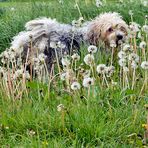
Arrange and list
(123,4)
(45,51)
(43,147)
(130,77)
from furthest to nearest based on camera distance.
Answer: (123,4) < (45,51) < (130,77) < (43,147)

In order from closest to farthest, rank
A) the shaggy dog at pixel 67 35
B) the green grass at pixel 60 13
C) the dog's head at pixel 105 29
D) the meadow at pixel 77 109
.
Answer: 1. the meadow at pixel 77 109
2. the shaggy dog at pixel 67 35
3. the dog's head at pixel 105 29
4. the green grass at pixel 60 13

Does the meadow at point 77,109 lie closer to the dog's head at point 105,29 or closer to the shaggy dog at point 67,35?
the shaggy dog at point 67,35

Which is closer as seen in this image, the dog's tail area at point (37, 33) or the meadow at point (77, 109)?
the meadow at point (77, 109)

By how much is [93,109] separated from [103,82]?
0.63 meters

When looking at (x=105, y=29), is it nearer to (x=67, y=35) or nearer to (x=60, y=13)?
(x=67, y=35)

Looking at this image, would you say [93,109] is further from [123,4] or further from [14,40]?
[123,4]

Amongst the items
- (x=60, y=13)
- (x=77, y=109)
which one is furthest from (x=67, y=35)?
(x=77, y=109)

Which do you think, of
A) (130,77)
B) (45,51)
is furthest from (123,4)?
(130,77)

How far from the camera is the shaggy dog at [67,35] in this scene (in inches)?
275

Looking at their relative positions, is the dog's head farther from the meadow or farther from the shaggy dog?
the meadow

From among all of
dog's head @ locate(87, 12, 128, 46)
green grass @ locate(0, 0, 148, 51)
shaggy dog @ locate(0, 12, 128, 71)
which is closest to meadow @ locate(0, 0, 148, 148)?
shaggy dog @ locate(0, 12, 128, 71)

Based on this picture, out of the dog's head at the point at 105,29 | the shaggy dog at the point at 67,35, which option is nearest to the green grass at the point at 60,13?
the shaggy dog at the point at 67,35

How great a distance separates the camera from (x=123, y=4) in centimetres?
867

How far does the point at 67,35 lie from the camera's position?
7.21 metres
